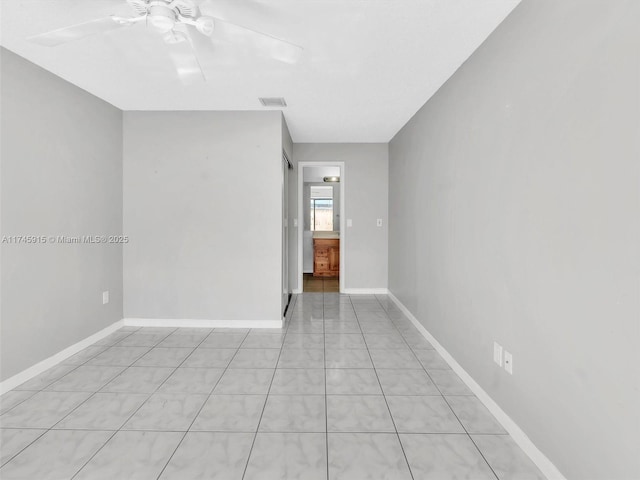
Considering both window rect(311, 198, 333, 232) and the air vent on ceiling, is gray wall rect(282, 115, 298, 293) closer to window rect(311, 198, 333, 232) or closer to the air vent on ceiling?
the air vent on ceiling

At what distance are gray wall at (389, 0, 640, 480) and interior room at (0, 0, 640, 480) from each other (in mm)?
11

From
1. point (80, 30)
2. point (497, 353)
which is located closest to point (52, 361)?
point (80, 30)

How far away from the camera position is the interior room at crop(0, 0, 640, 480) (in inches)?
50.3

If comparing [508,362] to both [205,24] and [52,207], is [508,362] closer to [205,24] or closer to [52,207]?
[205,24]

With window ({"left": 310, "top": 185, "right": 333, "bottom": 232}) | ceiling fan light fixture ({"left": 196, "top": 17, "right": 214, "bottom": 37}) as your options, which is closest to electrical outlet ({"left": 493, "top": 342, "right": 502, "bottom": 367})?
ceiling fan light fixture ({"left": 196, "top": 17, "right": 214, "bottom": 37})

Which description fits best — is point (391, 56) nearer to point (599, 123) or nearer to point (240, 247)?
point (599, 123)

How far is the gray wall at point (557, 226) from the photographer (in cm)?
110

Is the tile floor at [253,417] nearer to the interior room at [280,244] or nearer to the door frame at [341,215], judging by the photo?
the interior room at [280,244]

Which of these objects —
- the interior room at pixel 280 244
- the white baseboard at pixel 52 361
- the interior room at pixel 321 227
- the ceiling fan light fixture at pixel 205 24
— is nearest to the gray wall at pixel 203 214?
the interior room at pixel 280 244

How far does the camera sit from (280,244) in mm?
3461

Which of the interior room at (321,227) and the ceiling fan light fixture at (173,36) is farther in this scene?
the interior room at (321,227)

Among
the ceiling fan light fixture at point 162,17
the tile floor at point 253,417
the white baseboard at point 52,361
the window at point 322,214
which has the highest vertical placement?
the ceiling fan light fixture at point 162,17

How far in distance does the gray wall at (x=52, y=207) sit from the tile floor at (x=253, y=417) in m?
0.35

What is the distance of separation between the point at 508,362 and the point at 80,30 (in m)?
2.84
